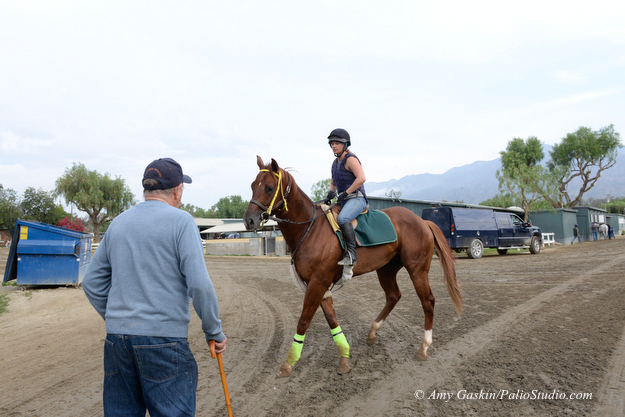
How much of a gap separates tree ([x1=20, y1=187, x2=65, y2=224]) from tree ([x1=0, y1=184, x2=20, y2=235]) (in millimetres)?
1028

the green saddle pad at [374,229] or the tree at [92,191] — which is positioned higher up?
the tree at [92,191]

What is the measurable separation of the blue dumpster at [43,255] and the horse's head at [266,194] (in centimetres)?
861

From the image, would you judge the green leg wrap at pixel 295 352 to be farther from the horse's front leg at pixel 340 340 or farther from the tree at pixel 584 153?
the tree at pixel 584 153

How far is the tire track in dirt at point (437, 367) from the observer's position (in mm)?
3165

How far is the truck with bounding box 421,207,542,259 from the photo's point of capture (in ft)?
55.0

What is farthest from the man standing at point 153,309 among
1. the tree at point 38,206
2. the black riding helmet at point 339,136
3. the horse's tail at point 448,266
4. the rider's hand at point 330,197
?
the tree at point 38,206

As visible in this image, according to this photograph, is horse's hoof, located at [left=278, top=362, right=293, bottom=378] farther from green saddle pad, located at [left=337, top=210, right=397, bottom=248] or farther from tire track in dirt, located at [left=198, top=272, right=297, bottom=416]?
green saddle pad, located at [left=337, top=210, right=397, bottom=248]

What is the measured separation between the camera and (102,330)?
6031mm

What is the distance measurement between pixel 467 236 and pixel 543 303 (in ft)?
35.3

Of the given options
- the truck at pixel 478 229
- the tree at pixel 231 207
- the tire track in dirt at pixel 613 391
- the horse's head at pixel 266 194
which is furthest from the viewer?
the tree at pixel 231 207

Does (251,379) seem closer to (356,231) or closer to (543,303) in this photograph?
(356,231)

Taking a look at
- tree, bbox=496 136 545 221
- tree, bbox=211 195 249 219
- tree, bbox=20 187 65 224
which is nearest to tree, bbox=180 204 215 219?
tree, bbox=211 195 249 219

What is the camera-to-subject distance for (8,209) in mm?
50250

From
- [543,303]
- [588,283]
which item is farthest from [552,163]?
[543,303]
